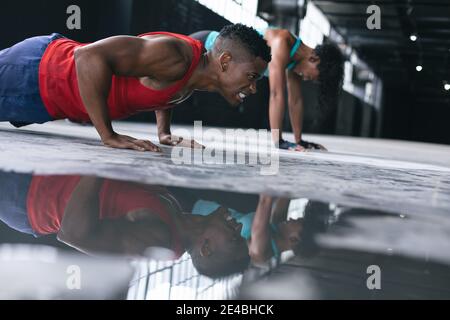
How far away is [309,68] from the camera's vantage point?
10.9 feet

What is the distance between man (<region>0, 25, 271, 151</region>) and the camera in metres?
1.80

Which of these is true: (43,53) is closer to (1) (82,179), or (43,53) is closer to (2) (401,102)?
(1) (82,179)

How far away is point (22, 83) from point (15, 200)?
139 cm

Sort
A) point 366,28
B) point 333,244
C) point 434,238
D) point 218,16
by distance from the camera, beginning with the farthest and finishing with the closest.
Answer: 1. point 366,28
2. point 218,16
3. point 434,238
4. point 333,244

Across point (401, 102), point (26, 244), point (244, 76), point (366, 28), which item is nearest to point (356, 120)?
point (401, 102)

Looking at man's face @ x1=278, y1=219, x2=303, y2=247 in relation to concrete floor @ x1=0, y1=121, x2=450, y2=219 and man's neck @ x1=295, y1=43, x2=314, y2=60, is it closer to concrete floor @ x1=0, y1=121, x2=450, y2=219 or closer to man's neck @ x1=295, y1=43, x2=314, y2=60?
concrete floor @ x1=0, y1=121, x2=450, y2=219

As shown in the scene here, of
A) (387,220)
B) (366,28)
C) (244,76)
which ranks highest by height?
(366,28)

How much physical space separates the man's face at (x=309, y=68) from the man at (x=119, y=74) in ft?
4.18

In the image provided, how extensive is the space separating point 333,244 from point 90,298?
15.2 inches

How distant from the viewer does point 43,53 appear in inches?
85.6

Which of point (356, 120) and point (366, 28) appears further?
point (356, 120)

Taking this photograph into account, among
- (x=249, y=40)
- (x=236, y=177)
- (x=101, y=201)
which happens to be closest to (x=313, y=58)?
(x=249, y=40)

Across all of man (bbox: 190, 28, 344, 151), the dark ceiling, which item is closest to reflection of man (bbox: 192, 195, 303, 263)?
man (bbox: 190, 28, 344, 151)

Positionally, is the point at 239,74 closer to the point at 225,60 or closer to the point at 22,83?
the point at 225,60
